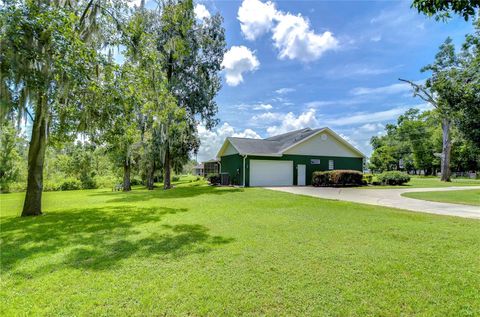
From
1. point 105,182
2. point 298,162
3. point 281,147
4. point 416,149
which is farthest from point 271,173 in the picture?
point 416,149

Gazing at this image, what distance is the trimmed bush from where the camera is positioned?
17.8m

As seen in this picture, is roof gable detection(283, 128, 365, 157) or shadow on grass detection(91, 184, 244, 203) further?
roof gable detection(283, 128, 365, 157)

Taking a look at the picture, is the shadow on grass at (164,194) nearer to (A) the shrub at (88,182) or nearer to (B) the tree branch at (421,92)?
(A) the shrub at (88,182)

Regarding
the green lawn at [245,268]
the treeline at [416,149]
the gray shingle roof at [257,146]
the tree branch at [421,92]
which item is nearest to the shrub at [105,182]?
the gray shingle roof at [257,146]

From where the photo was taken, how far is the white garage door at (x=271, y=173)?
18562mm

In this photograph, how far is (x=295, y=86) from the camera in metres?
20.5

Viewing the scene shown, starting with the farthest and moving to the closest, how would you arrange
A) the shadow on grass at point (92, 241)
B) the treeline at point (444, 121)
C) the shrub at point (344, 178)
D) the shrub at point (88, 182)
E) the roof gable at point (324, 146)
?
the shrub at point (88, 182) → the roof gable at point (324, 146) → the shrub at point (344, 178) → the treeline at point (444, 121) → the shadow on grass at point (92, 241)

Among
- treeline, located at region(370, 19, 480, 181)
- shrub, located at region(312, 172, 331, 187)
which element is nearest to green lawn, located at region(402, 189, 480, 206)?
treeline, located at region(370, 19, 480, 181)

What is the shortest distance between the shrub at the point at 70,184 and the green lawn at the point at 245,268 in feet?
73.4

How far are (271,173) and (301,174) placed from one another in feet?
8.69

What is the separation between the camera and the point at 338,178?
58.3 feet

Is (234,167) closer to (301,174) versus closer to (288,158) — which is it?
(288,158)

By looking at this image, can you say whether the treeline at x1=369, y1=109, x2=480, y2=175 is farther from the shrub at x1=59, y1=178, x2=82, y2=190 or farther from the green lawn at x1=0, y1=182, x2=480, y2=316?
the shrub at x1=59, y1=178, x2=82, y2=190

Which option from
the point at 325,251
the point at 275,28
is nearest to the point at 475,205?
the point at 325,251
